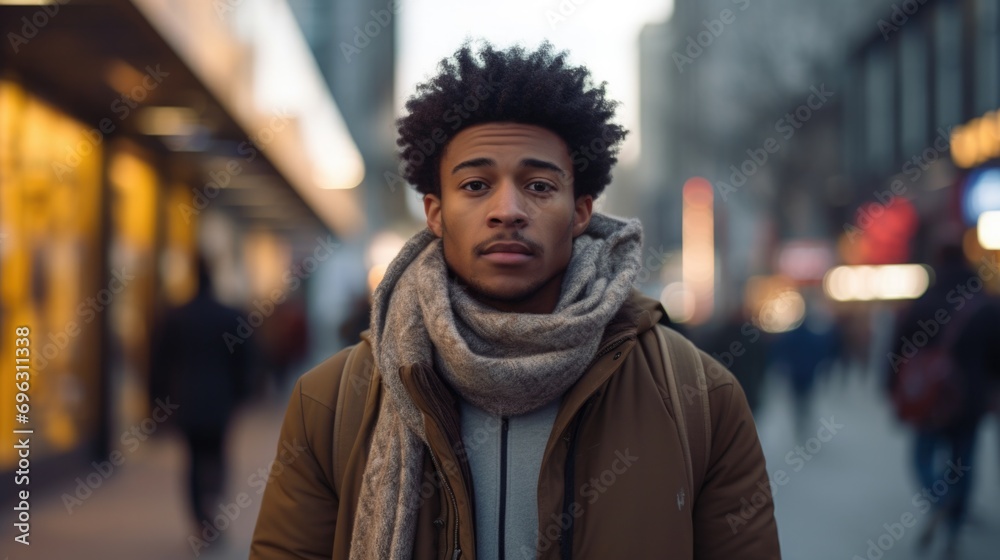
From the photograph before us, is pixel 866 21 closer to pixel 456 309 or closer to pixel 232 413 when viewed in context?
pixel 232 413

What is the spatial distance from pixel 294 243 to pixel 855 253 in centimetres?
2100

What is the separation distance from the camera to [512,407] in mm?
2232

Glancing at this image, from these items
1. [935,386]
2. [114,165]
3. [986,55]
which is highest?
[986,55]

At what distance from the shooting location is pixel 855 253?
33.1 metres

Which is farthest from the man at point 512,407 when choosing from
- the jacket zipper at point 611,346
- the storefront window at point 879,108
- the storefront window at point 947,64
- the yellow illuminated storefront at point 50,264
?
the storefront window at point 879,108

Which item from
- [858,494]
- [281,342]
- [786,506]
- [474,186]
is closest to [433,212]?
[474,186]

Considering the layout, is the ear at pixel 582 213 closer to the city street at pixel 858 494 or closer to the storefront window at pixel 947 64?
the city street at pixel 858 494

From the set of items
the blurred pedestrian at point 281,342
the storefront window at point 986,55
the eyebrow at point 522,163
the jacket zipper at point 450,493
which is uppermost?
the storefront window at point 986,55

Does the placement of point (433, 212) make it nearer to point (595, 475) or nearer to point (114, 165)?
point (595, 475)

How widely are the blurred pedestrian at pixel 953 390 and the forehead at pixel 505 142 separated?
19.0ft

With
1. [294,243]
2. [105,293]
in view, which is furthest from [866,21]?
[105,293]

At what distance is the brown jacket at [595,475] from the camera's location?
213 cm

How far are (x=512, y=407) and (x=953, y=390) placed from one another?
5944 millimetres

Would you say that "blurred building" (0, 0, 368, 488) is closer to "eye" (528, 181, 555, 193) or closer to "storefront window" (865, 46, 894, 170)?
"eye" (528, 181, 555, 193)
